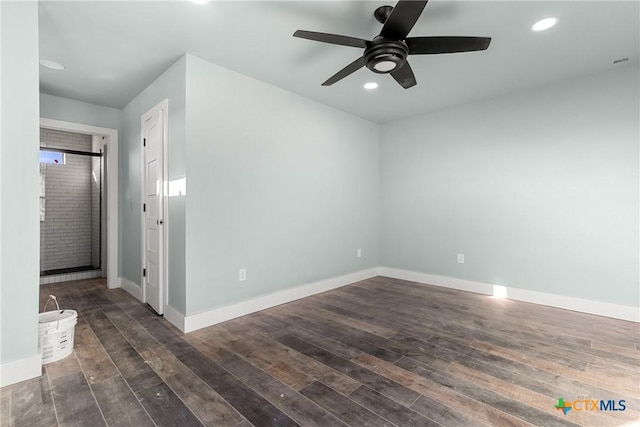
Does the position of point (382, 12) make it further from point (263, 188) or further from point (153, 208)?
point (153, 208)

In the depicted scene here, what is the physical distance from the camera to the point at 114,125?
4.36 meters

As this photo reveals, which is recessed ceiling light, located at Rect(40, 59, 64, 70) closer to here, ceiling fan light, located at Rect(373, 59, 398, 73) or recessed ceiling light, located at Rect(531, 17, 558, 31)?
ceiling fan light, located at Rect(373, 59, 398, 73)

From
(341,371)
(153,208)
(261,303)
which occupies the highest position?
(153,208)

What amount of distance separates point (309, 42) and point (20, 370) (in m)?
3.15

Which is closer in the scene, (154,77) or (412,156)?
(154,77)

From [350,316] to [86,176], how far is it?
5360 mm

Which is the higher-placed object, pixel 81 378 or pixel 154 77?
pixel 154 77

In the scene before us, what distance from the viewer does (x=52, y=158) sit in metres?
5.09

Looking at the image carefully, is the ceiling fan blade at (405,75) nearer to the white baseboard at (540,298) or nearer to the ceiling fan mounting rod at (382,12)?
the ceiling fan mounting rod at (382,12)

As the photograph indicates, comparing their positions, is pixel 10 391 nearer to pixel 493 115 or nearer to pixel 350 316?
pixel 350 316

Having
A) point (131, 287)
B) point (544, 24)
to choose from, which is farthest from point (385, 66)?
point (131, 287)

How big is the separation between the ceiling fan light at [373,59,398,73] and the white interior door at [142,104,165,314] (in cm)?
226

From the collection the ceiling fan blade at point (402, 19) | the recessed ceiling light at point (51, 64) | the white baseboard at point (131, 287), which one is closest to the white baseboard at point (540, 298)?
the ceiling fan blade at point (402, 19)

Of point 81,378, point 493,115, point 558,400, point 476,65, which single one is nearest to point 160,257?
point 81,378
